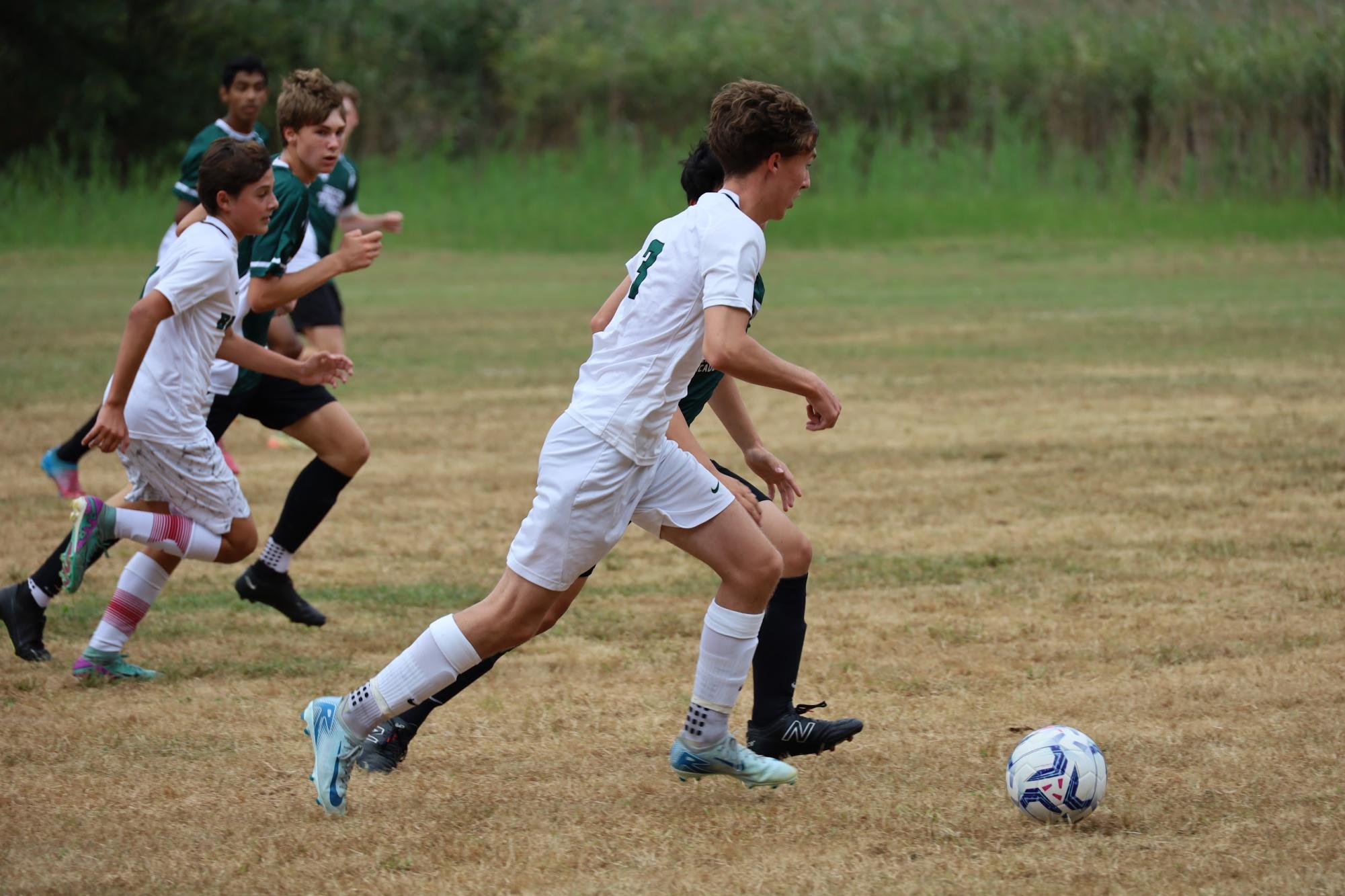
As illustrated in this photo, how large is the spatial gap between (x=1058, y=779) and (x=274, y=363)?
2.74 meters

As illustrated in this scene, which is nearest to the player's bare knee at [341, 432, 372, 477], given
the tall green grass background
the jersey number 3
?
the jersey number 3

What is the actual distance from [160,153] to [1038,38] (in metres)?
15.2

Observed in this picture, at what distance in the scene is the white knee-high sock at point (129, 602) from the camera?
189 inches

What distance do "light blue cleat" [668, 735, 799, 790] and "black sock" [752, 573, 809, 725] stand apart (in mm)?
281

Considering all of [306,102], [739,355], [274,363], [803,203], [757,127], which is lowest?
[803,203]

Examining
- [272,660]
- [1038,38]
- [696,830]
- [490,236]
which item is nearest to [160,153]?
[490,236]

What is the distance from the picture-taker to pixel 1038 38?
28.1m

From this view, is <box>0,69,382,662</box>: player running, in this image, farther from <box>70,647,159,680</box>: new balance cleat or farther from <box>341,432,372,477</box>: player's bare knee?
<box>70,647,159,680</box>: new balance cleat

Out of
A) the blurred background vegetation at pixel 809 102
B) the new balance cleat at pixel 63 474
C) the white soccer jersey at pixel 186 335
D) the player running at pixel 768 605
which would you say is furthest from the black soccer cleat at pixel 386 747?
the blurred background vegetation at pixel 809 102

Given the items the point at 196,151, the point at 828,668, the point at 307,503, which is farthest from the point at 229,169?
the point at 196,151

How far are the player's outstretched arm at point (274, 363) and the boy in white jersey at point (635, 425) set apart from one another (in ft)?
5.07

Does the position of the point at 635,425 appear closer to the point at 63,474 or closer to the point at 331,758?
the point at 331,758

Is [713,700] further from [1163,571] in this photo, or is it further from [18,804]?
[1163,571]

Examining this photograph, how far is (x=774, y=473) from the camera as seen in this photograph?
160 inches
